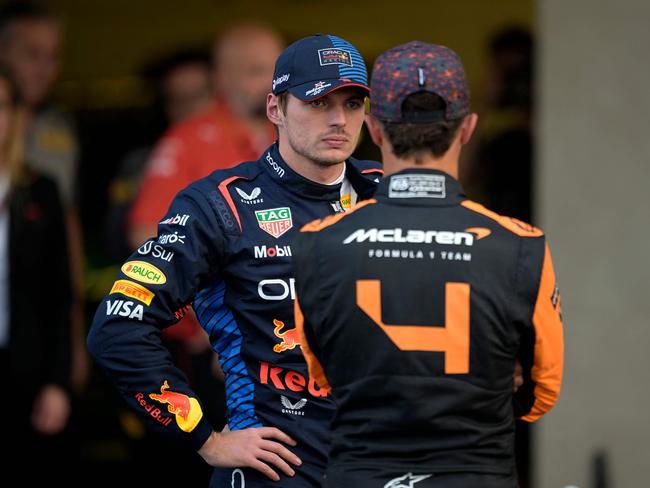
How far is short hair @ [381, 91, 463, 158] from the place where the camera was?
2.71 m

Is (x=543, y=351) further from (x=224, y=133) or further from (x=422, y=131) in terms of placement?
(x=224, y=133)

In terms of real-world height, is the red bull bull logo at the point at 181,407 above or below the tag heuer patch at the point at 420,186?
below

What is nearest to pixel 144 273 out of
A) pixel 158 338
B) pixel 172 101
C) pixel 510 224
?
pixel 158 338

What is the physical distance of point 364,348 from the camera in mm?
2674

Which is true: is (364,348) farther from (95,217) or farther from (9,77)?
(95,217)

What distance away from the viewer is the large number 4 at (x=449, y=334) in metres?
2.63

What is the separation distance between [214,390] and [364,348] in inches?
100

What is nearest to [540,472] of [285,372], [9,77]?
[285,372]

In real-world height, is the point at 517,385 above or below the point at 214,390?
above

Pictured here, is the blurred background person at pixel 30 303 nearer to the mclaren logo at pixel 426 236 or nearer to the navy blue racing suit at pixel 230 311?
Answer: the navy blue racing suit at pixel 230 311

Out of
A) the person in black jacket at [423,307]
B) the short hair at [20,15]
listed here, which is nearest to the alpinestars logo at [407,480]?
the person in black jacket at [423,307]

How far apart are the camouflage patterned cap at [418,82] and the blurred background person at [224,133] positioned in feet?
8.40

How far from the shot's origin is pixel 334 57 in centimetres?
329

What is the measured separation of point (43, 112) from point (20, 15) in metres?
0.51
